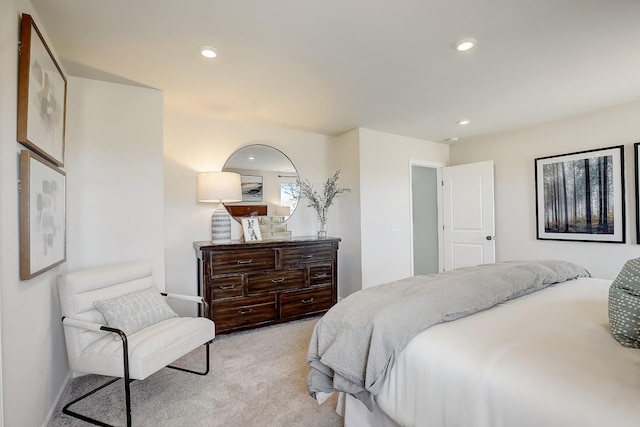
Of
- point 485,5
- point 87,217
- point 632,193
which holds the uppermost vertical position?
point 485,5

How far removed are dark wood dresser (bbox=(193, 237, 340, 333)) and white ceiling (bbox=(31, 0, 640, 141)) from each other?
152 cm

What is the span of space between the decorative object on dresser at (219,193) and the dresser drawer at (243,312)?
2.34 ft

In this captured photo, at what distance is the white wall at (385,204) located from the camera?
390cm

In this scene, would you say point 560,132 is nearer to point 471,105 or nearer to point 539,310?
point 471,105

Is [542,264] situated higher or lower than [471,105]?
lower

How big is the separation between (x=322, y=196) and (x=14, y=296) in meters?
3.19

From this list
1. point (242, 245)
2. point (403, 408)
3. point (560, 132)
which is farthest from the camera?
point (560, 132)

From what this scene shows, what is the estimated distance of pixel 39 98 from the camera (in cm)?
166

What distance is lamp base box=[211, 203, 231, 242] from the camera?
324cm

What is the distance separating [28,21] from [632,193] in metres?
5.07

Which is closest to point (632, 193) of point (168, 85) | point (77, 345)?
point (168, 85)

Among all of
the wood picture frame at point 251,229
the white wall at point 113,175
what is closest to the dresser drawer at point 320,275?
the wood picture frame at point 251,229

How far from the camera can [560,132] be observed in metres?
3.64

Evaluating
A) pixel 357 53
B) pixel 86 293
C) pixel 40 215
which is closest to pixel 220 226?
pixel 86 293
